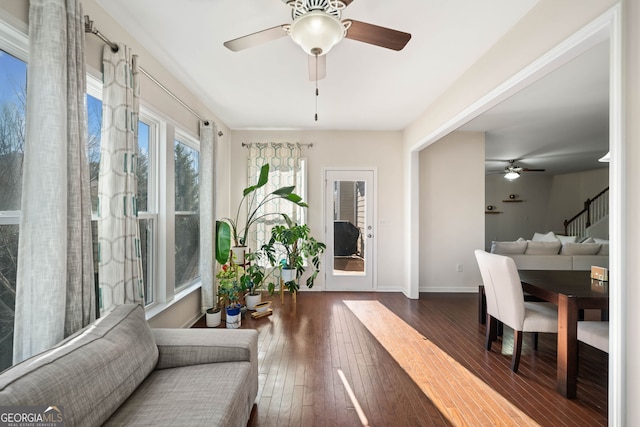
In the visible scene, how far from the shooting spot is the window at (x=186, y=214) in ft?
10.6

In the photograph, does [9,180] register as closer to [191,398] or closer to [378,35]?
[191,398]

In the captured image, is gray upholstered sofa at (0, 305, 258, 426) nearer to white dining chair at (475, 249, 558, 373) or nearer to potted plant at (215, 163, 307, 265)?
potted plant at (215, 163, 307, 265)

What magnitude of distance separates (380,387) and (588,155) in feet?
23.0

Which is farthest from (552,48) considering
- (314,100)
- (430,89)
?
(314,100)

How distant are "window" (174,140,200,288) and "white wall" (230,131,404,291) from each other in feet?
4.15

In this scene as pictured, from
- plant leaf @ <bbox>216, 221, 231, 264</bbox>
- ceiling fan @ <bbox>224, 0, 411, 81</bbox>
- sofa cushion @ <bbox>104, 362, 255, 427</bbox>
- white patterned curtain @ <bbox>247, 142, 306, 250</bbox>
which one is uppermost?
ceiling fan @ <bbox>224, 0, 411, 81</bbox>

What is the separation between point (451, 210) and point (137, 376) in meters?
4.58

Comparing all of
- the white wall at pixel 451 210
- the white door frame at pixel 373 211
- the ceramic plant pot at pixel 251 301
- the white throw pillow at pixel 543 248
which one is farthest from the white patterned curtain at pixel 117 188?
the white throw pillow at pixel 543 248

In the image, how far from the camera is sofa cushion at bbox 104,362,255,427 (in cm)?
117

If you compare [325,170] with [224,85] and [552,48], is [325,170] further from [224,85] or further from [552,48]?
[552,48]

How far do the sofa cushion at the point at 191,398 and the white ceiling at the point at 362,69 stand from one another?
87.6 inches

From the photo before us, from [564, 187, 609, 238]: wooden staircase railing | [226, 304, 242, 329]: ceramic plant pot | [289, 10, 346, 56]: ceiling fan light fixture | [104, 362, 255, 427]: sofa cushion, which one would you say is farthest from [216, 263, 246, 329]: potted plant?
[564, 187, 609, 238]: wooden staircase railing

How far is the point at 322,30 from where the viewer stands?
1469mm

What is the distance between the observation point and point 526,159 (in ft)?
21.1
